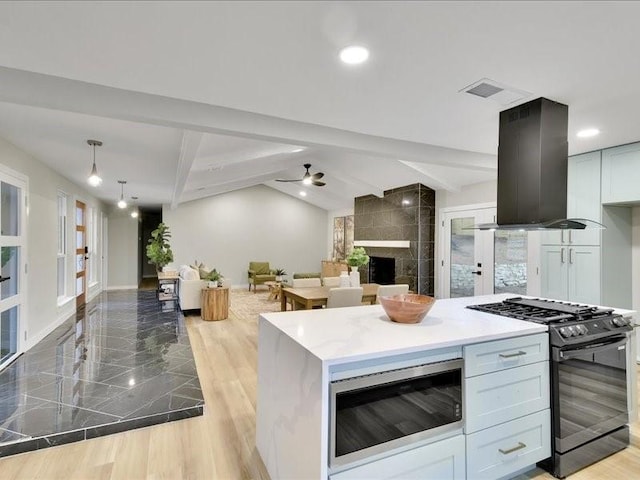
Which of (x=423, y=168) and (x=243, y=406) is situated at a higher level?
(x=423, y=168)

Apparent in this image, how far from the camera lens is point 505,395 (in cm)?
187

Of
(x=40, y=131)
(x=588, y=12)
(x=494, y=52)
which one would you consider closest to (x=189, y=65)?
(x=494, y=52)

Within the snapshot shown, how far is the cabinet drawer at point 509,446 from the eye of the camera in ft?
5.80

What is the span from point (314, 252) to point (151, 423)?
8.82 meters

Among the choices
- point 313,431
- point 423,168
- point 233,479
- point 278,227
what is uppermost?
point 423,168

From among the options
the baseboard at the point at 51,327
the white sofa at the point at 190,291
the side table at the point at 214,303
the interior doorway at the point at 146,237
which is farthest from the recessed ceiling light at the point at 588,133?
the interior doorway at the point at 146,237

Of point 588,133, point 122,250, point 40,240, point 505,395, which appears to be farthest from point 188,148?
point 122,250

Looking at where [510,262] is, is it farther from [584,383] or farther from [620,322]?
[584,383]

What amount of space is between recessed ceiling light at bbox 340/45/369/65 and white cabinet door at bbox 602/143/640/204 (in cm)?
330

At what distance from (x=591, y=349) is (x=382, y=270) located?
6081mm

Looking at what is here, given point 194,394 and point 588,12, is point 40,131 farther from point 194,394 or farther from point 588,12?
point 588,12

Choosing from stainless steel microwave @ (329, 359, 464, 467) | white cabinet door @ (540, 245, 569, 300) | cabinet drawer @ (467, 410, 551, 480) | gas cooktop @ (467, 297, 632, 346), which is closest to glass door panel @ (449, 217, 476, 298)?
Result: white cabinet door @ (540, 245, 569, 300)

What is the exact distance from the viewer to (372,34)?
166cm

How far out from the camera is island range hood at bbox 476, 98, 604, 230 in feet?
7.74
